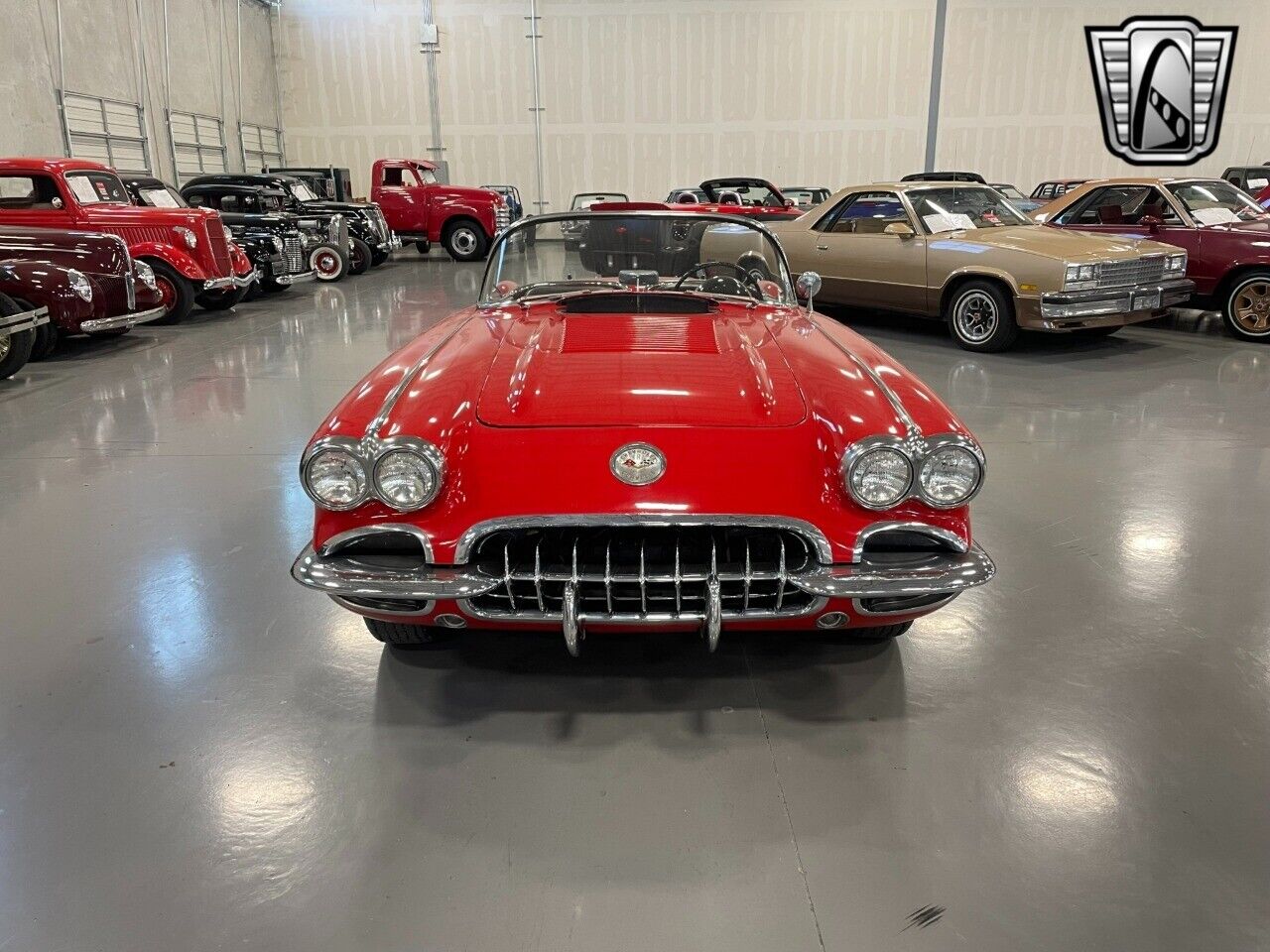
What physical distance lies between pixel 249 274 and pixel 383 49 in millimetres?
12328

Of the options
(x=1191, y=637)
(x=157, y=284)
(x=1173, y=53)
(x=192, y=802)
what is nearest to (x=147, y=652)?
(x=192, y=802)

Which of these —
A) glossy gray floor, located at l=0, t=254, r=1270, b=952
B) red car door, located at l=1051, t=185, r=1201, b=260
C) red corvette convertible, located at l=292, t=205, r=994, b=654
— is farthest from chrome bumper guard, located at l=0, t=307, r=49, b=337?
red car door, located at l=1051, t=185, r=1201, b=260

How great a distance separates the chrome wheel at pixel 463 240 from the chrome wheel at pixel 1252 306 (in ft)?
40.1

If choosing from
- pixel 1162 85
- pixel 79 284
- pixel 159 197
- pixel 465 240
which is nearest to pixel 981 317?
pixel 79 284

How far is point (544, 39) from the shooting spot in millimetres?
18734

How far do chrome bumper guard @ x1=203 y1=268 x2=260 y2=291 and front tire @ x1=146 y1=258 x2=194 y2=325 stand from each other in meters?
0.18

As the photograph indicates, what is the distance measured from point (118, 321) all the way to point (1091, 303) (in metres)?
7.79

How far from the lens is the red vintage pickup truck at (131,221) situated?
788 cm

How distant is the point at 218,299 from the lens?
9367mm

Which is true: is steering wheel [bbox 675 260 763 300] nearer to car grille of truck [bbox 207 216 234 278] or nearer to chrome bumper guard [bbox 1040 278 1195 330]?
chrome bumper guard [bbox 1040 278 1195 330]

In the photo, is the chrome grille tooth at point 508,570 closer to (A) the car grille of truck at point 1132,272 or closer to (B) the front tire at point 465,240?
(A) the car grille of truck at point 1132,272

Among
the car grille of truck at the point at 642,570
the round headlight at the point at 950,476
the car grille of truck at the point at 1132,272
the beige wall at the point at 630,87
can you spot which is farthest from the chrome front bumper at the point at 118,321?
the beige wall at the point at 630,87

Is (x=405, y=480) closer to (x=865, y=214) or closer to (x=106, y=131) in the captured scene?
(x=865, y=214)

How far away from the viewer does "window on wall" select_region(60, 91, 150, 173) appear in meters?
11.8
